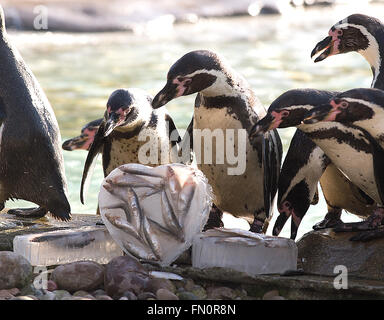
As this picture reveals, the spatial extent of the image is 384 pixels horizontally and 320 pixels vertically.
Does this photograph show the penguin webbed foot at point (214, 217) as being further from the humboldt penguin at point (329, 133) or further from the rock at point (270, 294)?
the rock at point (270, 294)

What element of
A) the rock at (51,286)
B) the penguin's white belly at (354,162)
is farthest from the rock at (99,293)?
the penguin's white belly at (354,162)

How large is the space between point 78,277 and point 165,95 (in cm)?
88

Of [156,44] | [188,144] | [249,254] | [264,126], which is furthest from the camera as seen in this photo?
[156,44]

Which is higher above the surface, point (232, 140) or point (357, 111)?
point (357, 111)

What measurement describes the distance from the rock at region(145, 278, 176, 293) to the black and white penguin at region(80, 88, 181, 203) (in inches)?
33.5

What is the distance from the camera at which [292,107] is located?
3.53m

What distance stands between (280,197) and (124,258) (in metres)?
0.89

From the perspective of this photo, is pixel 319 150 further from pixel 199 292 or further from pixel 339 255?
pixel 199 292

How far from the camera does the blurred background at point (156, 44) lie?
9844 mm

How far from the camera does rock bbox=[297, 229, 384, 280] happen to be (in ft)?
11.5

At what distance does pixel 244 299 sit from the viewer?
3150 millimetres

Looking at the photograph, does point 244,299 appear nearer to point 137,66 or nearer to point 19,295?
point 19,295

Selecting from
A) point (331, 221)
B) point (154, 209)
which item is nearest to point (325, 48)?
point (331, 221)

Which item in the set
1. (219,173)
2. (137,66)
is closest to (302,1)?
(137,66)
